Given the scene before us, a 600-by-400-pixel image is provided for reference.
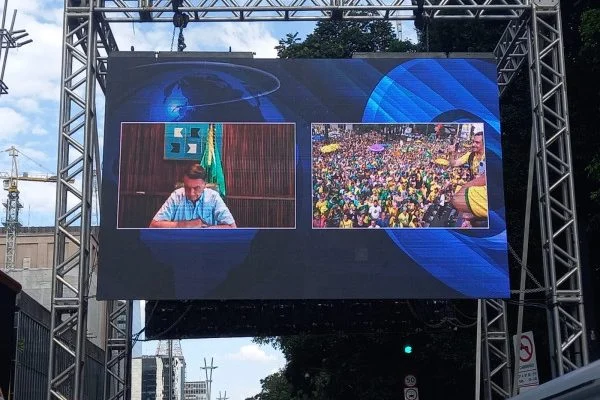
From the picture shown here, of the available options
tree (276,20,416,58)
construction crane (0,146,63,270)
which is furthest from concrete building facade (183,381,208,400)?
tree (276,20,416,58)

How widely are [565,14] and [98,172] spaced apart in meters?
12.2

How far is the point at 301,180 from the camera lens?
16.2 metres

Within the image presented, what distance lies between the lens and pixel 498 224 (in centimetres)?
1617

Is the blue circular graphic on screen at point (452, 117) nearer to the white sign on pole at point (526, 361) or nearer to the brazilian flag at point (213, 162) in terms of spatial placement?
the white sign on pole at point (526, 361)

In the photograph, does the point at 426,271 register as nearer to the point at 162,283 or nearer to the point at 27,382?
the point at 162,283

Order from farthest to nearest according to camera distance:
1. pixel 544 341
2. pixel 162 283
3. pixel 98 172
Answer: pixel 544 341, pixel 98 172, pixel 162 283

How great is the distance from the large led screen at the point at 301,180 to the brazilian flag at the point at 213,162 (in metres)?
0.02

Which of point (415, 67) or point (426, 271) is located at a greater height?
point (415, 67)

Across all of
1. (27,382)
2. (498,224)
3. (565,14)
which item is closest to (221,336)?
(27,382)

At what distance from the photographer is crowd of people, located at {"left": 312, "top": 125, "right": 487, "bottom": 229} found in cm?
1603

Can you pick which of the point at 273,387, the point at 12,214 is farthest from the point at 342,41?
the point at 12,214

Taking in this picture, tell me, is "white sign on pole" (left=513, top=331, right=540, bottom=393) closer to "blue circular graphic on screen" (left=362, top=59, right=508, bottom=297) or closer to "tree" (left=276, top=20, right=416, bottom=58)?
"blue circular graphic on screen" (left=362, top=59, right=508, bottom=297)

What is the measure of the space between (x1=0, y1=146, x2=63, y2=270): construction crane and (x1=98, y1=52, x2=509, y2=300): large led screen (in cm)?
2841

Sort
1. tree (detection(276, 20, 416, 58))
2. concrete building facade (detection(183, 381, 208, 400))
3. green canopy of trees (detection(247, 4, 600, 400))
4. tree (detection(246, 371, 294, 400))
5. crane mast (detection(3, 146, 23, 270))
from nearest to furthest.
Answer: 1. green canopy of trees (detection(247, 4, 600, 400))
2. tree (detection(276, 20, 416, 58))
3. tree (detection(246, 371, 294, 400))
4. crane mast (detection(3, 146, 23, 270))
5. concrete building facade (detection(183, 381, 208, 400))
